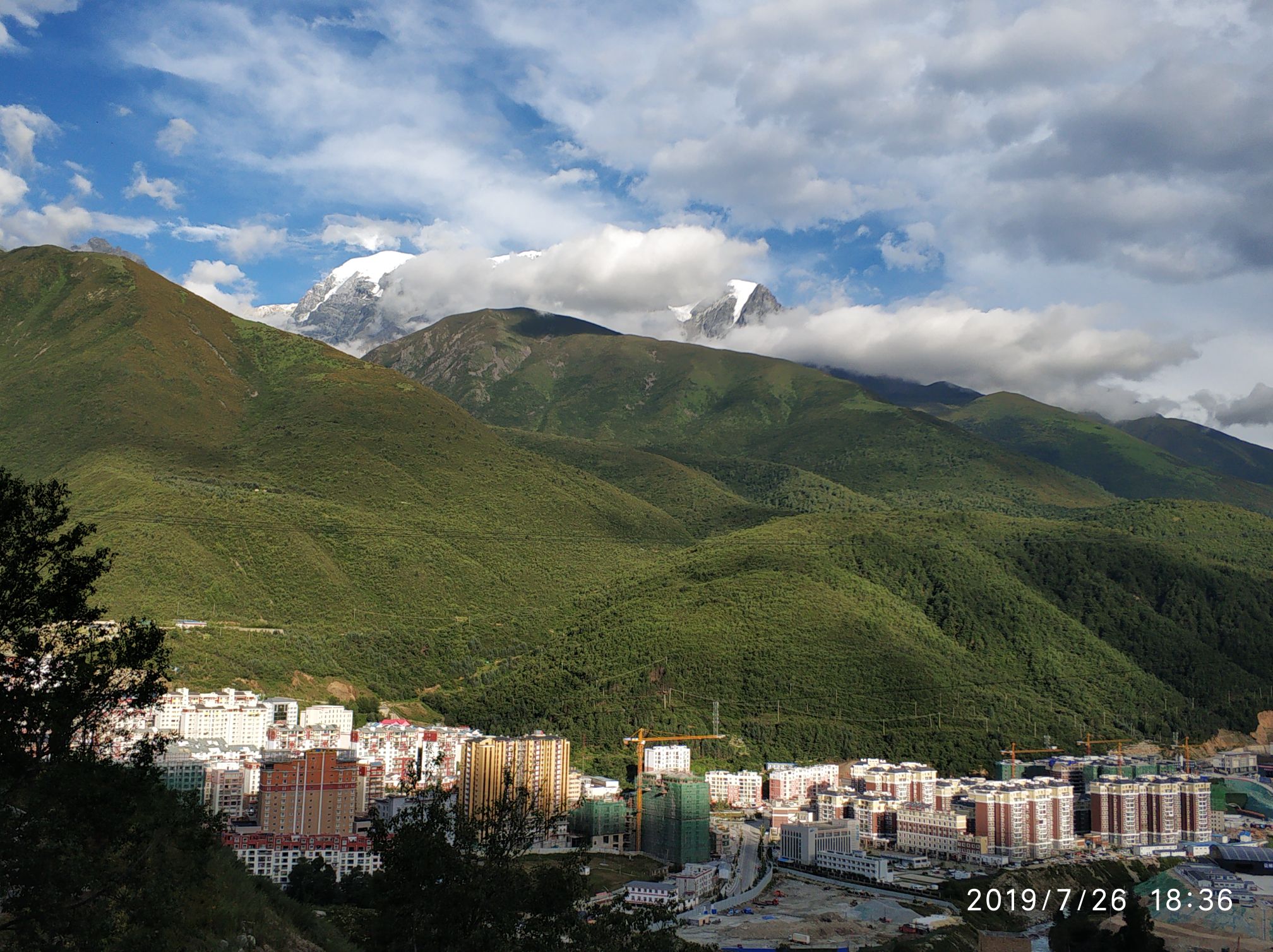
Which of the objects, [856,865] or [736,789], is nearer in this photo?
[856,865]

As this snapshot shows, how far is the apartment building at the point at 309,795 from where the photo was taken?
38875mm

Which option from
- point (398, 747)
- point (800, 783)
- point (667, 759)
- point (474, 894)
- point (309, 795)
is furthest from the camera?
point (667, 759)

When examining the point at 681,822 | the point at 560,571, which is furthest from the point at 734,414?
the point at 681,822

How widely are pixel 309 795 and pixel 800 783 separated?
2787cm

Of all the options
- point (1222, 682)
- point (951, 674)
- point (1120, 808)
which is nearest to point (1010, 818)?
point (1120, 808)

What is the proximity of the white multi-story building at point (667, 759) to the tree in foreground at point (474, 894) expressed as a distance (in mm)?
46367

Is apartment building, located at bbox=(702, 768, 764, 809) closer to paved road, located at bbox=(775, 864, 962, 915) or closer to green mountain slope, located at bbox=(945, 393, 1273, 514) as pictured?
paved road, located at bbox=(775, 864, 962, 915)

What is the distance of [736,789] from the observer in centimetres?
5941

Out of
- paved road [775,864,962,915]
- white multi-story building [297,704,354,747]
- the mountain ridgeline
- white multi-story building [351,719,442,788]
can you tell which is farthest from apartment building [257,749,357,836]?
the mountain ridgeline

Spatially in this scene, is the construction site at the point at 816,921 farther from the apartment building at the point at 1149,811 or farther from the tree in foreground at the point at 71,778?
the tree in foreground at the point at 71,778

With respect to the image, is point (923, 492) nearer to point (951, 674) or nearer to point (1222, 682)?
point (1222, 682)

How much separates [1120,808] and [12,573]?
A: 5197cm

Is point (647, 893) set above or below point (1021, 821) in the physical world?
below

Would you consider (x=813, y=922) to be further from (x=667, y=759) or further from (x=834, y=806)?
(x=667, y=759)
